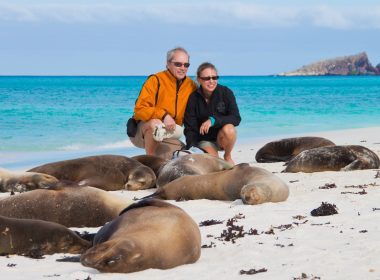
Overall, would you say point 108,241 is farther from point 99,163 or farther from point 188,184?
point 99,163

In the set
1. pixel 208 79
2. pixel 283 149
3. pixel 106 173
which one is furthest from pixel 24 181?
pixel 283 149

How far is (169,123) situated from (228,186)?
2323mm

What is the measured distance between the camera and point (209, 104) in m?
11.5

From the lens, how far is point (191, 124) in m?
11.5

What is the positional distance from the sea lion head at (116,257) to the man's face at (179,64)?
6.22m

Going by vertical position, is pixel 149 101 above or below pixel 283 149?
above

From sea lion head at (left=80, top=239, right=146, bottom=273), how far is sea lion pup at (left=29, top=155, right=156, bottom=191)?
205 inches

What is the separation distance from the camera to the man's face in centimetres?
1137

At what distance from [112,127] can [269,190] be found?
20.4m

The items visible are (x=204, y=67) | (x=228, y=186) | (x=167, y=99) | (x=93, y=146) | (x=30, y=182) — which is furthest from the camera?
(x=93, y=146)

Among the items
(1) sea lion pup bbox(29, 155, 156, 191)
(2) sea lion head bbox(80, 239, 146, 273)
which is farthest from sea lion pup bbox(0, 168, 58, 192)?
(2) sea lion head bbox(80, 239, 146, 273)

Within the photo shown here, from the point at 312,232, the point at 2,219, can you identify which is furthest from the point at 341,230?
the point at 2,219

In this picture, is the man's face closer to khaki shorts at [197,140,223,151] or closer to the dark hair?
the dark hair

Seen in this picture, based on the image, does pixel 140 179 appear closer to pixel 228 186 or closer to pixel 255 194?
pixel 228 186
